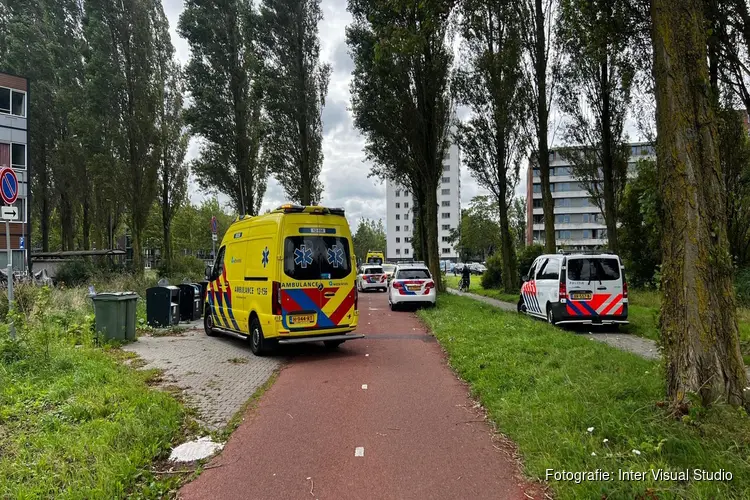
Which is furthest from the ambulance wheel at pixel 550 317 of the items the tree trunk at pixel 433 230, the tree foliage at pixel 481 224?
the tree foliage at pixel 481 224

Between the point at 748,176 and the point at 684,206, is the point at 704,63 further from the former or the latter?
the point at 748,176

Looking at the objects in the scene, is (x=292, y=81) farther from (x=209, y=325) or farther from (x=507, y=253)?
(x=209, y=325)

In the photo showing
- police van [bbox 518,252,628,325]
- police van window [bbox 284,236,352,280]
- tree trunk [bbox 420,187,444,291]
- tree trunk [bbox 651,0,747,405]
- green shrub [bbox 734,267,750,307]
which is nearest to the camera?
tree trunk [bbox 651,0,747,405]

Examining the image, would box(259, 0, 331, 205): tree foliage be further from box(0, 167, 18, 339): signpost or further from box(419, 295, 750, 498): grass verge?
box(419, 295, 750, 498): grass verge

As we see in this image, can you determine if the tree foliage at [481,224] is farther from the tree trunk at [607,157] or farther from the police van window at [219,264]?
the police van window at [219,264]

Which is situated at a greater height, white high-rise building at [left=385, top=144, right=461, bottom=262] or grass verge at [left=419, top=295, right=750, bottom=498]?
white high-rise building at [left=385, top=144, right=461, bottom=262]

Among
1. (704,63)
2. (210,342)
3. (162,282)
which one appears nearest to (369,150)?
(162,282)

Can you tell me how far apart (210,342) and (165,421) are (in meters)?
6.18

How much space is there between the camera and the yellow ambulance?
356 inches

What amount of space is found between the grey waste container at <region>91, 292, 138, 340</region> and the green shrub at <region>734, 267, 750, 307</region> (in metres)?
16.5

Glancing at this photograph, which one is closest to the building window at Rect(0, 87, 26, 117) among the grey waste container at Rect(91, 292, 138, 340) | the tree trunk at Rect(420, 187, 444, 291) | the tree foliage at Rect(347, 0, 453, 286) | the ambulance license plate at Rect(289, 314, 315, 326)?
the tree foliage at Rect(347, 0, 453, 286)

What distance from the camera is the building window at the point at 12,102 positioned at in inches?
1069

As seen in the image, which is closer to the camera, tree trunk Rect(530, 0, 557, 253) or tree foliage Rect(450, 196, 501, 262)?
tree trunk Rect(530, 0, 557, 253)

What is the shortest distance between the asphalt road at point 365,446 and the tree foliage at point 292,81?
65.8 feet
